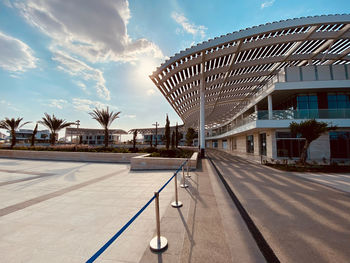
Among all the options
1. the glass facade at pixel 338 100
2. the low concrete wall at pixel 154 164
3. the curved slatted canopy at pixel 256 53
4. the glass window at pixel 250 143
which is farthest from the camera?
the glass window at pixel 250 143

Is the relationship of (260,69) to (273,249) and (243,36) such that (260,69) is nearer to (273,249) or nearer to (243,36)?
(243,36)

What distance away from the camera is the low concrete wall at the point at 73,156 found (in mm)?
13469

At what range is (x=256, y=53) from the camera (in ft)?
50.7

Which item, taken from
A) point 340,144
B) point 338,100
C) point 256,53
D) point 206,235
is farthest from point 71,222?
point 338,100

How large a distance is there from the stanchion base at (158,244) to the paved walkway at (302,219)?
1880 mm

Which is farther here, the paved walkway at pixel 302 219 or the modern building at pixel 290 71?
the modern building at pixel 290 71

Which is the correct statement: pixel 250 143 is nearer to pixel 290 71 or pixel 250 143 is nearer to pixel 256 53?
pixel 290 71

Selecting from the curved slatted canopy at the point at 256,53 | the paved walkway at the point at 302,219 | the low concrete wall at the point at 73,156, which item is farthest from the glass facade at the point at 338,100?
the low concrete wall at the point at 73,156

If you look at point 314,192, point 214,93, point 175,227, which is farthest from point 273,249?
point 214,93

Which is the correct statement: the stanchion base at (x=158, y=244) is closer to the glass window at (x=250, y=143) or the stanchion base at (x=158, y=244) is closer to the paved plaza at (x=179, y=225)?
the paved plaza at (x=179, y=225)

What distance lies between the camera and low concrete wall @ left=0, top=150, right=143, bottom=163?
44.2 ft

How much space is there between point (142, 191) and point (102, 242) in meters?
2.91

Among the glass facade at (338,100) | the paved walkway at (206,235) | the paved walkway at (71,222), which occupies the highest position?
the glass facade at (338,100)

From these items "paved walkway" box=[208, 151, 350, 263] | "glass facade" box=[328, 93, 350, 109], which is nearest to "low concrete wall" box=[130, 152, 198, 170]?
"paved walkway" box=[208, 151, 350, 263]
